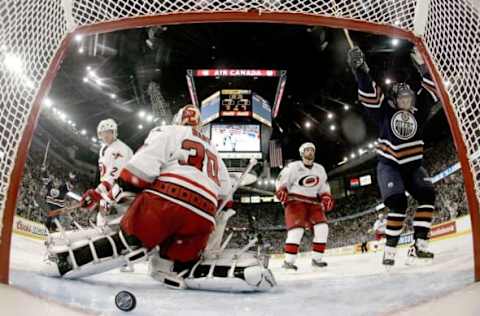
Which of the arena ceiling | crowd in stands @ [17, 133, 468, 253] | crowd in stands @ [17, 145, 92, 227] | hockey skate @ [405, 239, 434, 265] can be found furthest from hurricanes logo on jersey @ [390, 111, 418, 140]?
the arena ceiling

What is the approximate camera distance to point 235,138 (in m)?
5.83

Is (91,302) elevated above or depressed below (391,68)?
below

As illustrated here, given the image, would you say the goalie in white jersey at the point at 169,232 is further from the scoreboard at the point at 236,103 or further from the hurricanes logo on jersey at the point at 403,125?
the scoreboard at the point at 236,103

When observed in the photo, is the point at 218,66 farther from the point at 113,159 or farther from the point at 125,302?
the point at 125,302

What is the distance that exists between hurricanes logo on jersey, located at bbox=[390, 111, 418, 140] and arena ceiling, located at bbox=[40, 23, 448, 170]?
391cm

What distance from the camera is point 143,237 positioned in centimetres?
137

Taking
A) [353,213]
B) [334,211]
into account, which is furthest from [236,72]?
[334,211]

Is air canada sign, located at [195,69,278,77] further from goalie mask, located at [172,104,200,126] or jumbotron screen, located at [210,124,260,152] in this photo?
goalie mask, located at [172,104,200,126]

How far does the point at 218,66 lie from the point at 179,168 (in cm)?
579

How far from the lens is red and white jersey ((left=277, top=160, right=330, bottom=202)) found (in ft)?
9.19

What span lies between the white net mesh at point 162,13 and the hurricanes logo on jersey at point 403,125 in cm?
85

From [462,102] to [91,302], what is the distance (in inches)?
57.7

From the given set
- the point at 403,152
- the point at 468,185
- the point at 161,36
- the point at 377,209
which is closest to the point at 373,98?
the point at 403,152

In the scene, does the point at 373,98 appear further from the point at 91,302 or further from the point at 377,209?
the point at 377,209
